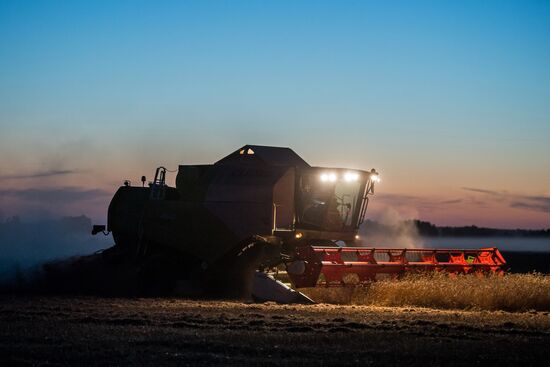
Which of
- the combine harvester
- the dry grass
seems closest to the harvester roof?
the combine harvester

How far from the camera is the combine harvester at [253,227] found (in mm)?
19953

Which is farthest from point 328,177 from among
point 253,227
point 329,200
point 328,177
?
point 253,227

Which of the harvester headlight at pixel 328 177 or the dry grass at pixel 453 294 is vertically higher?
the harvester headlight at pixel 328 177

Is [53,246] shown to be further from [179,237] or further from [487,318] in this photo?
[487,318]

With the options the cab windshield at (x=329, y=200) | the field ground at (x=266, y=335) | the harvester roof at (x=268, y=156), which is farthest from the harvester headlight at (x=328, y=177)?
the field ground at (x=266, y=335)

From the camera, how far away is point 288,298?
59.9ft

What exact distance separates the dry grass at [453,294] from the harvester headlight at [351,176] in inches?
116

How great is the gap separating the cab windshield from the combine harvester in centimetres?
2

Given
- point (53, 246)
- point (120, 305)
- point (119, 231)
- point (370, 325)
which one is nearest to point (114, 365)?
Result: point (370, 325)

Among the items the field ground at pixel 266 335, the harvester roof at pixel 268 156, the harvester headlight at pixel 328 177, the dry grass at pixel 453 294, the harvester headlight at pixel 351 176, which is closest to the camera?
the field ground at pixel 266 335

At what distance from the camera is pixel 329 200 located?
20641 millimetres

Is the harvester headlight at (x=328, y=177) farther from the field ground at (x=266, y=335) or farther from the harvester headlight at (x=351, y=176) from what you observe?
the field ground at (x=266, y=335)

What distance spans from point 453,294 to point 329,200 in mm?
4145

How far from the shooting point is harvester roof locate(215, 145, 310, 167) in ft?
67.5
